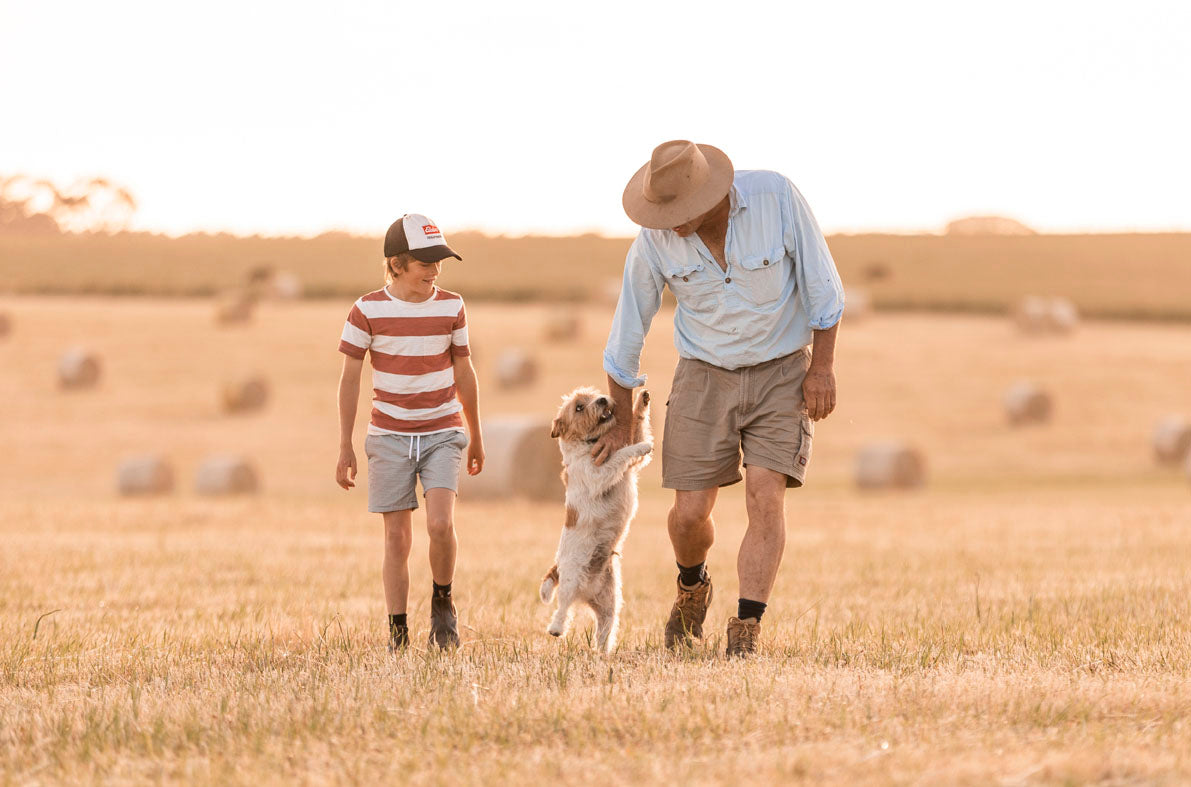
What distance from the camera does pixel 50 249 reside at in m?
70.2

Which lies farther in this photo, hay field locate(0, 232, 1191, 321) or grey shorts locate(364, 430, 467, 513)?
hay field locate(0, 232, 1191, 321)

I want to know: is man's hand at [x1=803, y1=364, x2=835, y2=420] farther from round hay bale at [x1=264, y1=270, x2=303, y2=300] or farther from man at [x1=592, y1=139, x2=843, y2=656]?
round hay bale at [x1=264, y1=270, x2=303, y2=300]

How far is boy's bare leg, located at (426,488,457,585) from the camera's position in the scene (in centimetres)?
734

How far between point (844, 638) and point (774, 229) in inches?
80.2

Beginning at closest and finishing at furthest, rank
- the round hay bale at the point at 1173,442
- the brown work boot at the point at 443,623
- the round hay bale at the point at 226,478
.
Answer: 1. the brown work boot at the point at 443,623
2. the round hay bale at the point at 226,478
3. the round hay bale at the point at 1173,442

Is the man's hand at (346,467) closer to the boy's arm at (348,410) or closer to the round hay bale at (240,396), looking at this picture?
the boy's arm at (348,410)

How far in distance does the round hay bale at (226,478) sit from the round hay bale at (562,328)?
1682cm

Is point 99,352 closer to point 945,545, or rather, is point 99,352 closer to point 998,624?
point 945,545

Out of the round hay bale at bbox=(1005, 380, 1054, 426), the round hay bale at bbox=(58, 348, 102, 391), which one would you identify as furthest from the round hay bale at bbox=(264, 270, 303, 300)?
the round hay bale at bbox=(1005, 380, 1054, 426)

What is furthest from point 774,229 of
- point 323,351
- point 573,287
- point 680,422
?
point 573,287

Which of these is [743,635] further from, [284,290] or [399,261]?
[284,290]

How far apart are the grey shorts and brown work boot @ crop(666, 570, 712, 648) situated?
4.11ft

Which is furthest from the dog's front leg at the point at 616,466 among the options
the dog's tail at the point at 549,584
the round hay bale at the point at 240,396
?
the round hay bale at the point at 240,396

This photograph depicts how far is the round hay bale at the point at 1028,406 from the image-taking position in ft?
111
